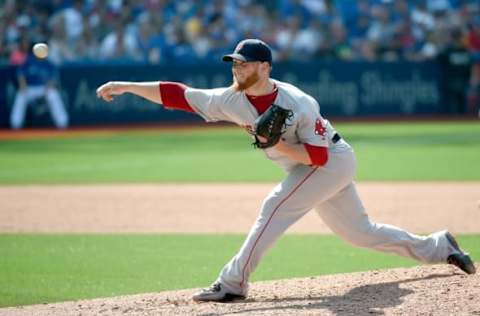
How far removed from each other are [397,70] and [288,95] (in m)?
18.1

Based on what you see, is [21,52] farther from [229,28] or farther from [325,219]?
[325,219]

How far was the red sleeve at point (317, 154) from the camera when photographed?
5961mm

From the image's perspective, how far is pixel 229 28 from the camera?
2450 cm

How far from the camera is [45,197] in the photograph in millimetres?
12039

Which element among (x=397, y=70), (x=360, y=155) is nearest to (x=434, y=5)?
(x=397, y=70)

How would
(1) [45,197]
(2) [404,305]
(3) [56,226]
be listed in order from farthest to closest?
(1) [45,197] → (3) [56,226] → (2) [404,305]

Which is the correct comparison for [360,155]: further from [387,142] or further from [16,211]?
[16,211]

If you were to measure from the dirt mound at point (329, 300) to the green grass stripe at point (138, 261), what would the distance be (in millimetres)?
480

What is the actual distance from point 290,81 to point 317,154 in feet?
57.7

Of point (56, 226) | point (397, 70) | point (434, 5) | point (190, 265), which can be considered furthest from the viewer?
point (434, 5)

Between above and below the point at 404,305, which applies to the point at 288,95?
above

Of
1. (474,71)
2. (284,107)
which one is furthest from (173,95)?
(474,71)

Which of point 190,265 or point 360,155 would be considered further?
point 360,155

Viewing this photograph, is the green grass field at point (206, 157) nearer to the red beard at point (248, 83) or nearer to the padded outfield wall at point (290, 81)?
the padded outfield wall at point (290, 81)
